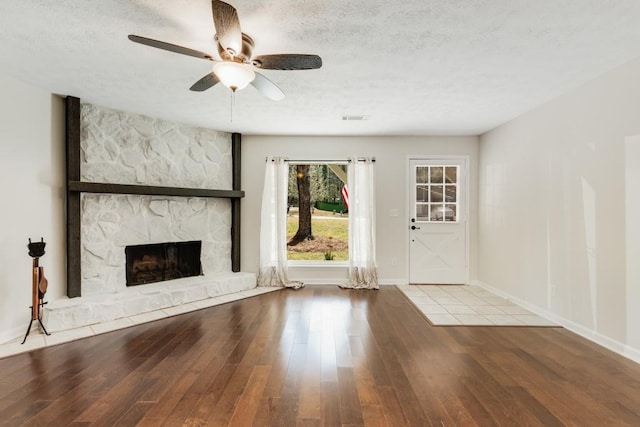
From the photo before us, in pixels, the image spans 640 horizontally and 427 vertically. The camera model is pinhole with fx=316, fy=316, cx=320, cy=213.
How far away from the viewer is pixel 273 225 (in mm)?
5160

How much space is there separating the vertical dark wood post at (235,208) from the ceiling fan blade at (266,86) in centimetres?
262

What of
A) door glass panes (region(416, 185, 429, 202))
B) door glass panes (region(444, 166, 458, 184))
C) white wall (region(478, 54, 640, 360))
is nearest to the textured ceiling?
white wall (region(478, 54, 640, 360))

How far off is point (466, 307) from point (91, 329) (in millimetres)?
4341

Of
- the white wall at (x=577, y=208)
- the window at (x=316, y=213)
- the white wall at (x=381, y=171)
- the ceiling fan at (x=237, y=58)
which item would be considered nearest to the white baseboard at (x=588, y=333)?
the white wall at (x=577, y=208)

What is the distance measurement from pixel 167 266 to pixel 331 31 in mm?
3824

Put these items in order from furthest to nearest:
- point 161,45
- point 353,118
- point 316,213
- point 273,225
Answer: point 316,213, point 273,225, point 353,118, point 161,45

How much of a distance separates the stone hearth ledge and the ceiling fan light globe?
2.94 meters

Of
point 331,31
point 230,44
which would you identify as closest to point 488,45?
point 331,31

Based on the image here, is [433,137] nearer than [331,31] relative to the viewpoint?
No

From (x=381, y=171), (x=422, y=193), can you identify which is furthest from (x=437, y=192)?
(x=381, y=171)

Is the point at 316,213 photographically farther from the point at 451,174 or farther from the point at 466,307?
the point at 466,307

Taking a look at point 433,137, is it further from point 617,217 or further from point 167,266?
point 167,266

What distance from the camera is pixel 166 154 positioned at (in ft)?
14.7

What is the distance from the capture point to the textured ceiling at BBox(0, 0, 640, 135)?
1.99 m
